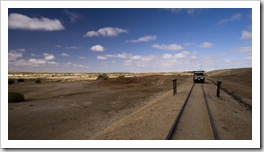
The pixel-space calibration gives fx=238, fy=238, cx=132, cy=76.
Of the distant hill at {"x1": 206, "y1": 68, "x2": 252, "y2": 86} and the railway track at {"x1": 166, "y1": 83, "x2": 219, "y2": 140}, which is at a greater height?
the distant hill at {"x1": 206, "y1": 68, "x2": 252, "y2": 86}

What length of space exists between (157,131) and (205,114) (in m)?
4.58

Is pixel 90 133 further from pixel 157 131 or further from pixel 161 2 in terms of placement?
pixel 161 2

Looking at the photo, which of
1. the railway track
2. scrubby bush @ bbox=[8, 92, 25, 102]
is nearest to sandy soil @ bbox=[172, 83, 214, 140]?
the railway track

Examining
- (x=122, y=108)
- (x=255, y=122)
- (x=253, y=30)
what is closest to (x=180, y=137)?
(x=255, y=122)

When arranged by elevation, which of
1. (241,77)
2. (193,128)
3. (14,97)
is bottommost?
(193,128)

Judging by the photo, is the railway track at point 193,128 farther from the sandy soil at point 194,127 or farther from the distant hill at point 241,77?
the distant hill at point 241,77

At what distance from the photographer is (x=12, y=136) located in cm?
1193

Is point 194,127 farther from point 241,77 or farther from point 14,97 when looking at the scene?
point 241,77

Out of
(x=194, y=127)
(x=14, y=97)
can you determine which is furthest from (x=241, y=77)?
(x=194, y=127)

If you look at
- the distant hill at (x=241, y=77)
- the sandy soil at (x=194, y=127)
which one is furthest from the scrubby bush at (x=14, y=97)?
the distant hill at (x=241, y=77)

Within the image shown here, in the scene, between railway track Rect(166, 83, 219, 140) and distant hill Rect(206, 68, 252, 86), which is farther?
distant hill Rect(206, 68, 252, 86)

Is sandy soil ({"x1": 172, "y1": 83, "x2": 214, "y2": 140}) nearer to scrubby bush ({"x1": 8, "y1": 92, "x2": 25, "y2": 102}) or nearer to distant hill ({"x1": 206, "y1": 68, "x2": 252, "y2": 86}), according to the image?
scrubby bush ({"x1": 8, "y1": 92, "x2": 25, "y2": 102})

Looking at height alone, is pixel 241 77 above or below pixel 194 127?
above

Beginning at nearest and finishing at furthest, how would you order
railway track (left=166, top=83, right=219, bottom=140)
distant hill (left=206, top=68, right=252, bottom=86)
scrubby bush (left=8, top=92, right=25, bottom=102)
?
railway track (left=166, top=83, right=219, bottom=140) < scrubby bush (left=8, top=92, right=25, bottom=102) < distant hill (left=206, top=68, right=252, bottom=86)
